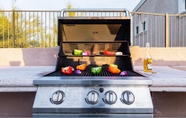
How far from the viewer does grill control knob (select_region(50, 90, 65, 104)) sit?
2.48ft

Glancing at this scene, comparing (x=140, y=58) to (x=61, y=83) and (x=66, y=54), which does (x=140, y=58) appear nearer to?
(x=66, y=54)

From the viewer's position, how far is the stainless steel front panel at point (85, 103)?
0.75 m

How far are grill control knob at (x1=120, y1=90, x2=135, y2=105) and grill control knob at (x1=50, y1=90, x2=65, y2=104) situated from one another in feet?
0.96

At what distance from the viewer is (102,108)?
749 mm

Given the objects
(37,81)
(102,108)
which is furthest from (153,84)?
(37,81)

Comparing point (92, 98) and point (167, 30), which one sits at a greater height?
point (167, 30)

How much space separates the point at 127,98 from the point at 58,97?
34 centimetres

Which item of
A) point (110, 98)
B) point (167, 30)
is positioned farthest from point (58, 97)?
point (167, 30)

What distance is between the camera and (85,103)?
0.75 meters

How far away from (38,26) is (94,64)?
7.70 ft

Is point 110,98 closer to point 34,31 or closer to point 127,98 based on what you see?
point 127,98

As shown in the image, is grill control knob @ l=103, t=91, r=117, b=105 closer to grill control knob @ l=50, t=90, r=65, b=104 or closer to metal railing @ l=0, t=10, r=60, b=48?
grill control knob @ l=50, t=90, r=65, b=104

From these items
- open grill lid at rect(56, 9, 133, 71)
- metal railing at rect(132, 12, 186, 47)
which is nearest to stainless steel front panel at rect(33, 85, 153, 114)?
open grill lid at rect(56, 9, 133, 71)

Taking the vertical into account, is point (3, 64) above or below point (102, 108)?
above
